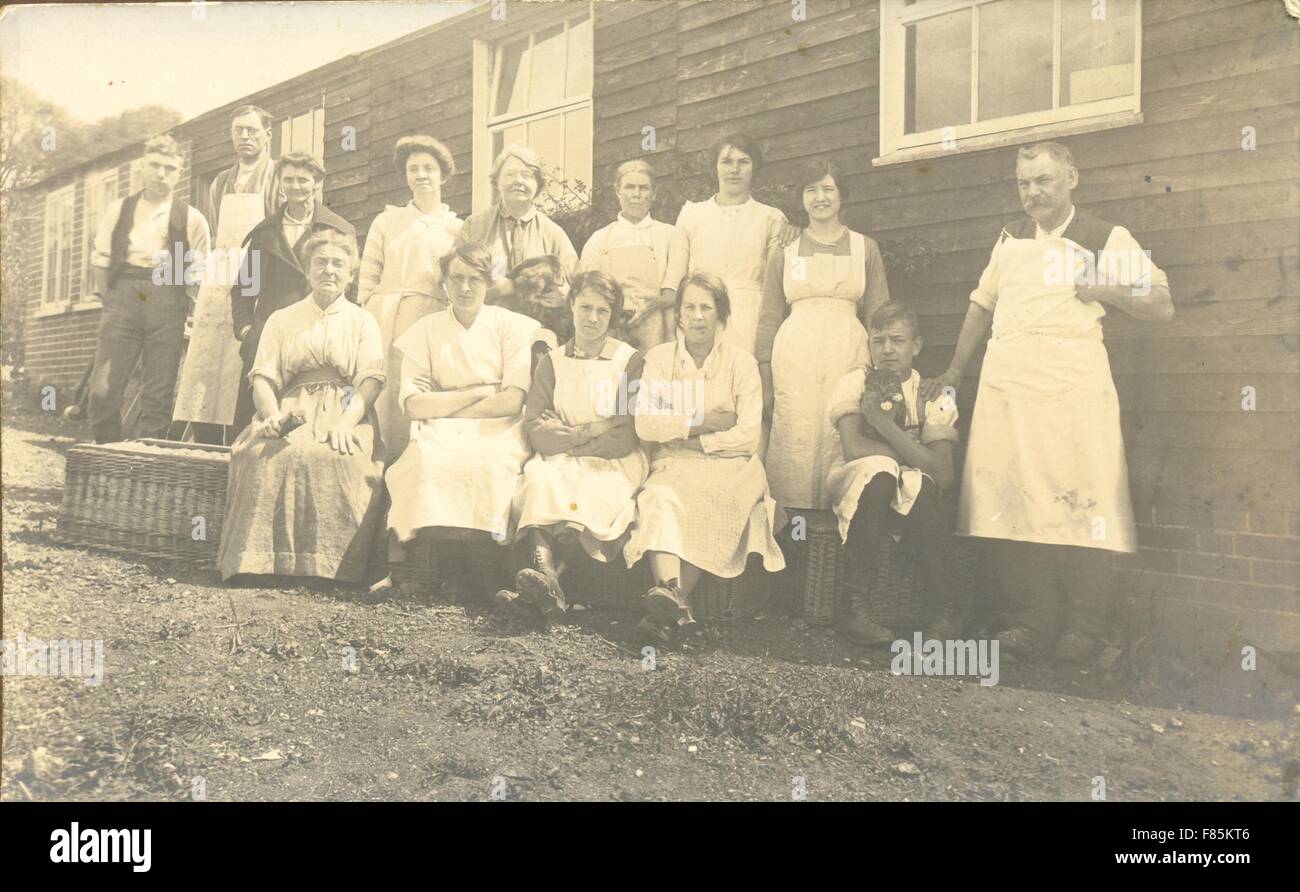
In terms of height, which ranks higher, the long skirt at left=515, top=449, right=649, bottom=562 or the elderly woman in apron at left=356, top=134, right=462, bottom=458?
the elderly woman in apron at left=356, top=134, right=462, bottom=458

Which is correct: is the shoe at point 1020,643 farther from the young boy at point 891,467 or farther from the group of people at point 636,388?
the young boy at point 891,467

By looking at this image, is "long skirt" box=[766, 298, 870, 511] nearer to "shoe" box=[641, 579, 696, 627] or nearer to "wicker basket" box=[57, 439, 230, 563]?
"shoe" box=[641, 579, 696, 627]

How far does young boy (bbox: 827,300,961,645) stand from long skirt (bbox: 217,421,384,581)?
2.19 meters

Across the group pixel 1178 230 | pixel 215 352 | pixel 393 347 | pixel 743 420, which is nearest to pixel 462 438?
pixel 393 347

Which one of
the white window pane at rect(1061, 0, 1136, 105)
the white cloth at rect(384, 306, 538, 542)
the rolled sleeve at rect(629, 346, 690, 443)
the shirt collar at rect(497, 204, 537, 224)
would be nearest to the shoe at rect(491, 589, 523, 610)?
the white cloth at rect(384, 306, 538, 542)

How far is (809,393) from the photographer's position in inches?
152

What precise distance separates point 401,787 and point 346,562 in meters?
1.06

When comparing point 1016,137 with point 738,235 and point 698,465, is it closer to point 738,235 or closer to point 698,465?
point 738,235

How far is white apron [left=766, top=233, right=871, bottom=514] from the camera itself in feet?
12.5

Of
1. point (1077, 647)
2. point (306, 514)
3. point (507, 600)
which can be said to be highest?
point (306, 514)

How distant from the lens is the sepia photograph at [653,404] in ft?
11.3

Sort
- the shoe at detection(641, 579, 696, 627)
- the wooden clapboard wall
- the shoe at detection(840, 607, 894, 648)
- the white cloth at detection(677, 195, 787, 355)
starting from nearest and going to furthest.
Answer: the wooden clapboard wall → the shoe at detection(840, 607, 894, 648) → the shoe at detection(641, 579, 696, 627) → the white cloth at detection(677, 195, 787, 355)

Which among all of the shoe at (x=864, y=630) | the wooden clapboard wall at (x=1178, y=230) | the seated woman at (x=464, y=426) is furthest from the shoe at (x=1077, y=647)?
the seated woman at (x=464, y=426)

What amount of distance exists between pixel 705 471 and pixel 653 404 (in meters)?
0.39
